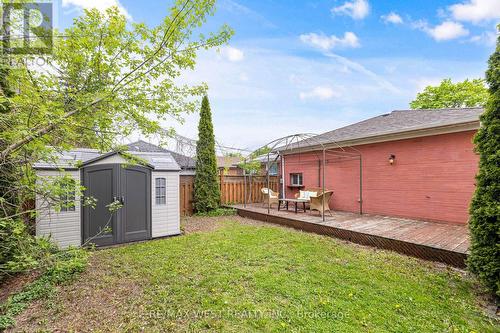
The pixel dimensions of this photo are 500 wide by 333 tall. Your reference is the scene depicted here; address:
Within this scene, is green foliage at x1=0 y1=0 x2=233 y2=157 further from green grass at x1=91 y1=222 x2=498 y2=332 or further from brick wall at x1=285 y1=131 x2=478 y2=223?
brick wall at x1=285 y1=131 x2=478 y2=223

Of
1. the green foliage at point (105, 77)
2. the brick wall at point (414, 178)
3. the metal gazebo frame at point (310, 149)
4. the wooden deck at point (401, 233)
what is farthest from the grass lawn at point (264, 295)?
the brick wall at point (414, 178)

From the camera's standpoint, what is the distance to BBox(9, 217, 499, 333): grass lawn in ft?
7.36

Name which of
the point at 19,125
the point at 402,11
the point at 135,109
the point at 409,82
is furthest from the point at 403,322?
the point at 409,82

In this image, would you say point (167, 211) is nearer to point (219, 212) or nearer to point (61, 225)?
point (61, 225)

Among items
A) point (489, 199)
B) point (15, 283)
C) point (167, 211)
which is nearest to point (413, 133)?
point (489, 199)

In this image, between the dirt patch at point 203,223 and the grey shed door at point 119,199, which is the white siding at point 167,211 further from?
the dirt patch at point 203,223

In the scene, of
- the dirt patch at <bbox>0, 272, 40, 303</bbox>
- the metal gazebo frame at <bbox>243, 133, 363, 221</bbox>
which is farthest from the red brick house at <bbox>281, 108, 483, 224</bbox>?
the dirt patch at <bbox>0, 272, 40, 303</bbox>

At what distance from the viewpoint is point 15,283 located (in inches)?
132

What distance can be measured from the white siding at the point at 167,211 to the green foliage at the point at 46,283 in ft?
6.88

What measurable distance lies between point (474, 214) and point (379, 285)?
1.57 metres

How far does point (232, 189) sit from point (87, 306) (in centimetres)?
771

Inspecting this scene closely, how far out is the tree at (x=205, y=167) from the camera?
29.0 ft

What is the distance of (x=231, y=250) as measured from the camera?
4.43 m

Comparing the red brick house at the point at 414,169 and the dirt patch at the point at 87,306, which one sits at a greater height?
the red brick house at the point at 414,169
